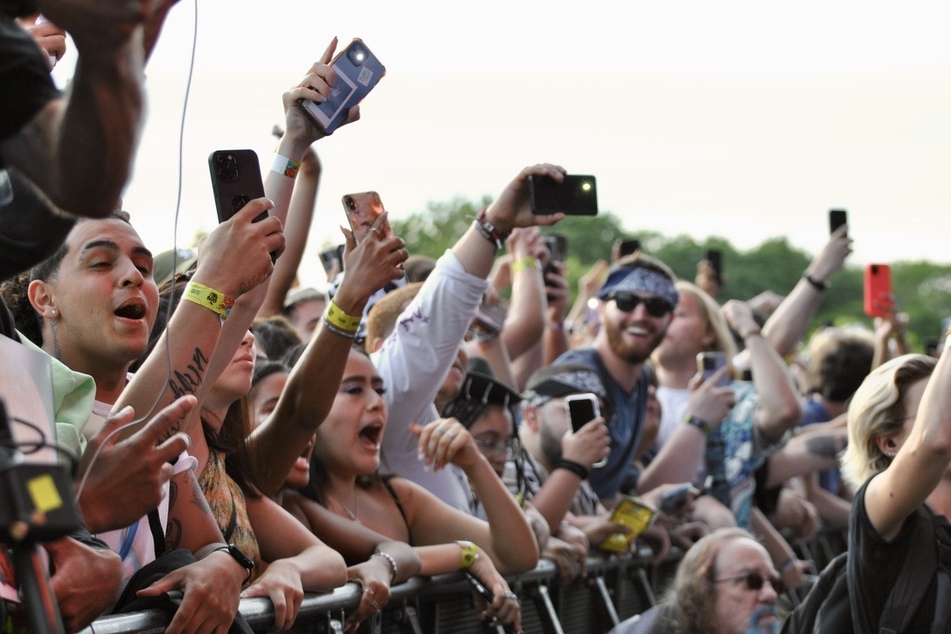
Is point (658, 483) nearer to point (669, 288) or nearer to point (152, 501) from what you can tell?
point (669, 288)

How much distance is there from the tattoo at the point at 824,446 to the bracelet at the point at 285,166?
16.9 feet

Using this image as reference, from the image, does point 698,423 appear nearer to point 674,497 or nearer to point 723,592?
point 674,497

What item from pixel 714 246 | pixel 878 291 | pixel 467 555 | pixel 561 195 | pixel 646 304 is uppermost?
pixel 561 195

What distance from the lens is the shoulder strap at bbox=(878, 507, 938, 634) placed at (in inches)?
176

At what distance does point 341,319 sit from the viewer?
4371 mm

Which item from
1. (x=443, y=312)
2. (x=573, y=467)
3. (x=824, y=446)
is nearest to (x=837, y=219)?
(x=824, y=446)

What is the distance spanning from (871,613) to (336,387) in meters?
1.92

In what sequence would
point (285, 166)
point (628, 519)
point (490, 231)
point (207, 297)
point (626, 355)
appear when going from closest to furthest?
point (207, 297), point (285, 166), point (490, 231), point (628, 519), point (626, 355)

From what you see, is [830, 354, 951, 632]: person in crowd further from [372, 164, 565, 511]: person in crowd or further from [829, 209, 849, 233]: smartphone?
[829, 209, 849, 233]: smartphone

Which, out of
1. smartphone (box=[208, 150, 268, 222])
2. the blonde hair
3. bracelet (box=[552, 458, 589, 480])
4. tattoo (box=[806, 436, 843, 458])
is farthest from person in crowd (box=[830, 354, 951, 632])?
tattoo (box=[806, 436, 843, 458])

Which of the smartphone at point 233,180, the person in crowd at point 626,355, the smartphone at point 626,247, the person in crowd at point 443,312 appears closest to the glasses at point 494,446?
the person in crowd at point 443,312

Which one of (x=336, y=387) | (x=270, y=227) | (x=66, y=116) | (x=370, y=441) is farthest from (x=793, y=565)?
(x=66, y=116)

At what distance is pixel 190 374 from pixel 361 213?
142cm

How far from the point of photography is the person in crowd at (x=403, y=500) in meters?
4.84
